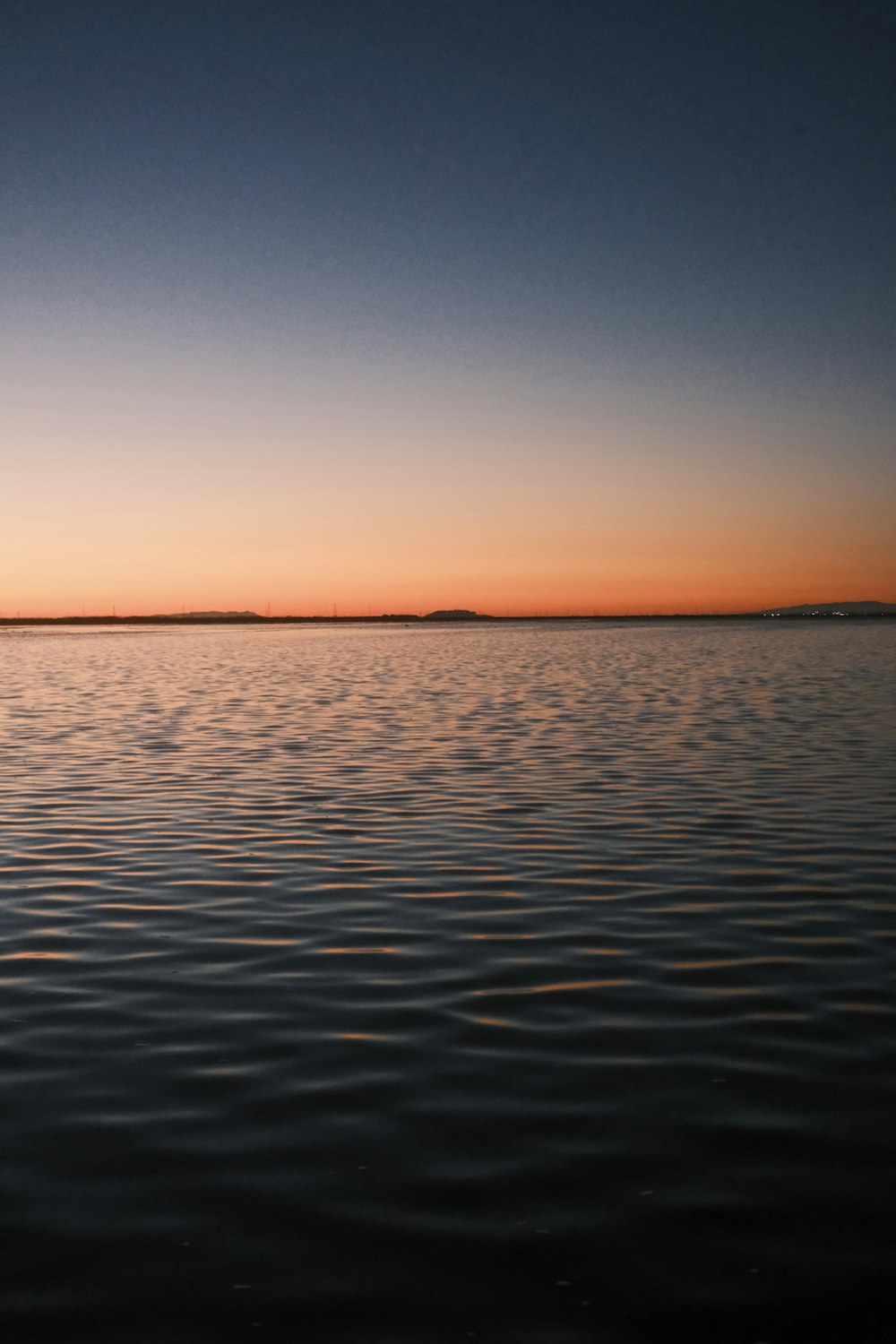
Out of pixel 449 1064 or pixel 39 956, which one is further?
pixel 39 956

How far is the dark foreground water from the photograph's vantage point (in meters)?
5.61

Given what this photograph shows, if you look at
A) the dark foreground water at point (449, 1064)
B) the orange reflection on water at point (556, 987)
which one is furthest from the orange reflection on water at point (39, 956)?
the orange reflection on water at point (556, 987)

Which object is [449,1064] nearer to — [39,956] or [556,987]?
[556,987]

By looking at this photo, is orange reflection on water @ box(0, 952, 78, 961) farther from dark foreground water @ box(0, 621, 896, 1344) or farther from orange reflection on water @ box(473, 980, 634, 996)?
orange reflection on water @ box(473, 980, 634, 996)

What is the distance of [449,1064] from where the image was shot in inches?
329

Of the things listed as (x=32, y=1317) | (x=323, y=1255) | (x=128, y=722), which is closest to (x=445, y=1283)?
(x=323, y=1255)

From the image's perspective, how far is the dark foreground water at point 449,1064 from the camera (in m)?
5.61

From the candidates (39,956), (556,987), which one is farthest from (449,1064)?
(39,956)

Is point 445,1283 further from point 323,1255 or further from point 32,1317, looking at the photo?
point 32,1317

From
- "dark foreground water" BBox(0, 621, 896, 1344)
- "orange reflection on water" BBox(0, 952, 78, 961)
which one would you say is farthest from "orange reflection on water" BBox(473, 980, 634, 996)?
"orange reflection on water" BBox(0, 952, 78, 961)

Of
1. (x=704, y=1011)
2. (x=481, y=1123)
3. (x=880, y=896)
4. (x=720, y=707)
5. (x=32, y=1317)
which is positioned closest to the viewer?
(x=32, y=1317)

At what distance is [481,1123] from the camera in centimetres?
737

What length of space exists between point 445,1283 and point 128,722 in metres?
30.7

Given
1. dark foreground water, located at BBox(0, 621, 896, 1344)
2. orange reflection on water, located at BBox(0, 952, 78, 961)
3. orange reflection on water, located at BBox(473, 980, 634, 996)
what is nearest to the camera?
dark foreground water, located at BBox(0, 621, 896, 1344)
